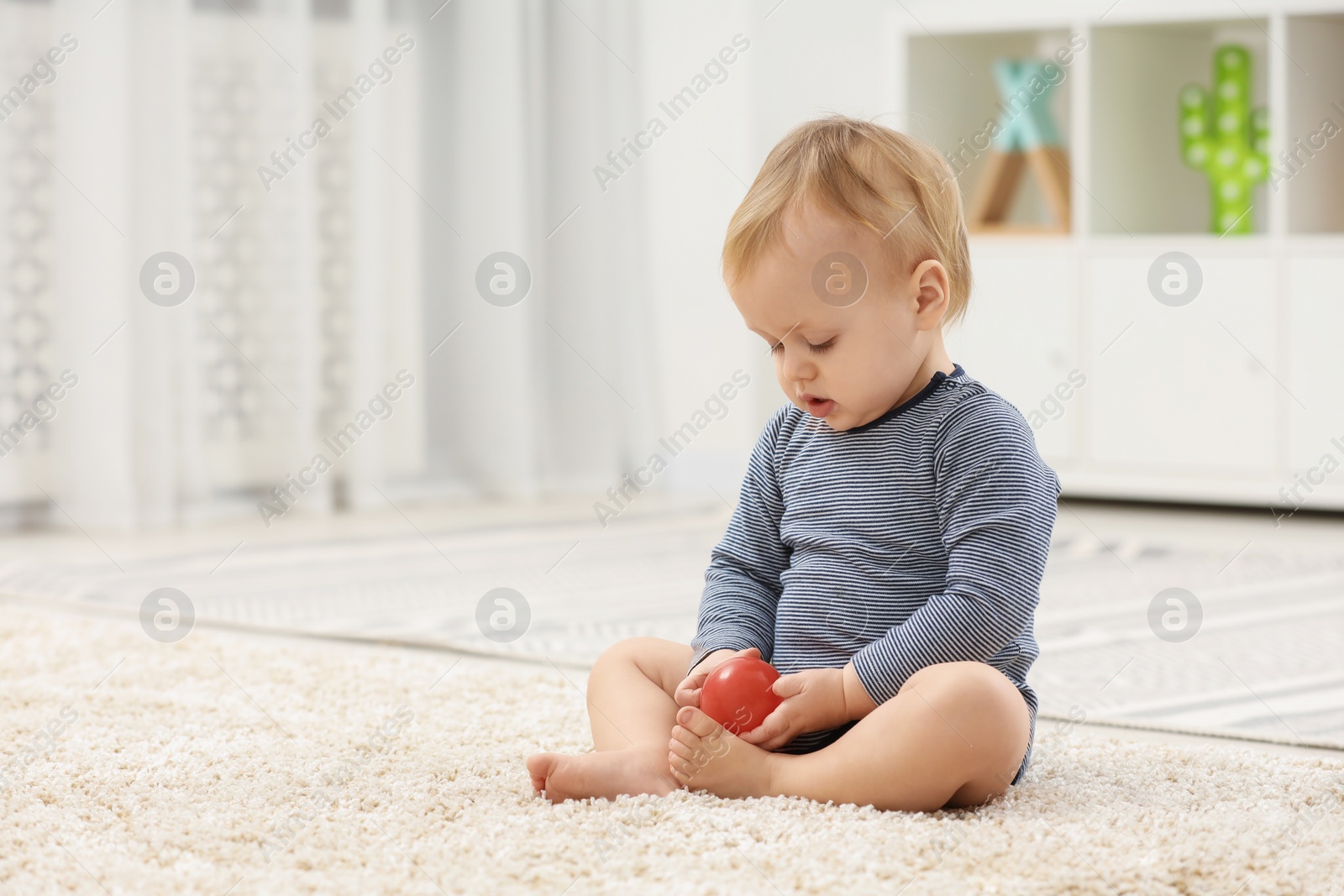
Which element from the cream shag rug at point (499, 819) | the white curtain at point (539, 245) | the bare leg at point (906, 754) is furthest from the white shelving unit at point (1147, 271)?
the bare leg at point (906, 754)

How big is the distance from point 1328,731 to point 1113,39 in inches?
64.9

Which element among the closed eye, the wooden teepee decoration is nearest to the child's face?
the closed eye

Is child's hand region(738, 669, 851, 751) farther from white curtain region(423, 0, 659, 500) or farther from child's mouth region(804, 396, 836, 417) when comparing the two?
white curtain region(423, 0, 659, 500)

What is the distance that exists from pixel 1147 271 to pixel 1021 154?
0.35 metres

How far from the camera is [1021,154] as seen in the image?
2426 mm

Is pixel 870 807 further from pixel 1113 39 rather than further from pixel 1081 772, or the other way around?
pixel 1113 39

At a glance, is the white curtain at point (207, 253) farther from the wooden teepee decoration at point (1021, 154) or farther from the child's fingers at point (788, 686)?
the child's fingers at point (788, 686)

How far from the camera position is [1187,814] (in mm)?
762

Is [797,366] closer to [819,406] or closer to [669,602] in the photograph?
[819,406]

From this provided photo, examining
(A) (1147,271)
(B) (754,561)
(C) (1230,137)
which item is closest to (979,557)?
(B) (754,561)

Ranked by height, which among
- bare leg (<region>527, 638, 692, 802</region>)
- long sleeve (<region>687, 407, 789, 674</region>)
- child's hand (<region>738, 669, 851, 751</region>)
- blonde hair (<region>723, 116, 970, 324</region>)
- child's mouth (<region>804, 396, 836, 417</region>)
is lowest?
bare leg (<region>527, 638, 692, 802</region>)

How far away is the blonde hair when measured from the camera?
795 mm

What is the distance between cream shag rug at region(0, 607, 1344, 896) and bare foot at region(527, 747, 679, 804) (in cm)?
1

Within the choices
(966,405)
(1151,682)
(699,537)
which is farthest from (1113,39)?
(966,405)
